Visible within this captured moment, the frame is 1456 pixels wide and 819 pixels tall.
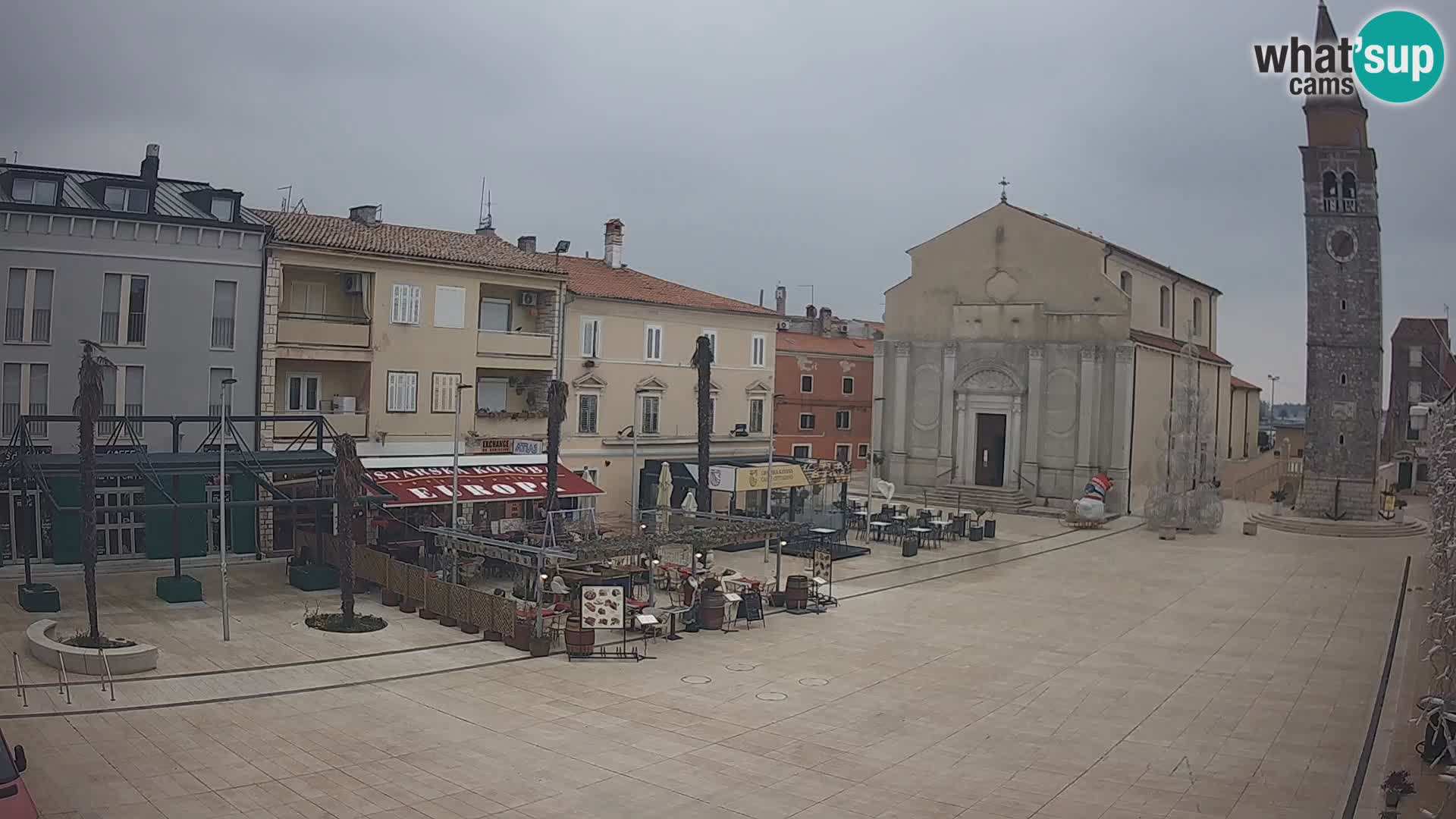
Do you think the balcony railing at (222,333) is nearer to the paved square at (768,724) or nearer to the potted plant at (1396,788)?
the paved square at (768,724)

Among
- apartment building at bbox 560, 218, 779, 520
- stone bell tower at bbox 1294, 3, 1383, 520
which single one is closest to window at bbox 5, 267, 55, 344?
apartment building at bbox 560, 218, 779, 520

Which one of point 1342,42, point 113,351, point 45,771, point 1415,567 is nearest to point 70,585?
point 113,351

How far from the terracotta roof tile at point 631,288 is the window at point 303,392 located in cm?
907

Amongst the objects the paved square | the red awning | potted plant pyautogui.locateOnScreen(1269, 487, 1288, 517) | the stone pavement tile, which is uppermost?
the red awning

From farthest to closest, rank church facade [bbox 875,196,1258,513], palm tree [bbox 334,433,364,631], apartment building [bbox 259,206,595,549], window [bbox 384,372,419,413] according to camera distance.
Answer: church facade [bbox 875,196,1258,513], window [bbox 384,372,419,413], apartment building [bbox 259,206,595,549], palm tree [bbox 334,433,364,631]

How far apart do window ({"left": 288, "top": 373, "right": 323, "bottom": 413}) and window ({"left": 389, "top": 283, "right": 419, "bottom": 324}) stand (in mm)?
2933

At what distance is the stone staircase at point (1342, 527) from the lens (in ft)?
149

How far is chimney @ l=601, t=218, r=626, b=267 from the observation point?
44.1 metres

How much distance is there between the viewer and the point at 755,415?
44.9 meters

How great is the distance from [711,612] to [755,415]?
21962 mm

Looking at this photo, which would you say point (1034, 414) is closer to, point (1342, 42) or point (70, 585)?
point (1342, 42)

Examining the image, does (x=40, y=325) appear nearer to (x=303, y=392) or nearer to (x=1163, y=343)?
(x=303, y=392)

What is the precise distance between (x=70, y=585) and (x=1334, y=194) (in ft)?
159

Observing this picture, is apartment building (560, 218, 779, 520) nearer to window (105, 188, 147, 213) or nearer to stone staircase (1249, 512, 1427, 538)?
window (105, 188, 147, 213)
